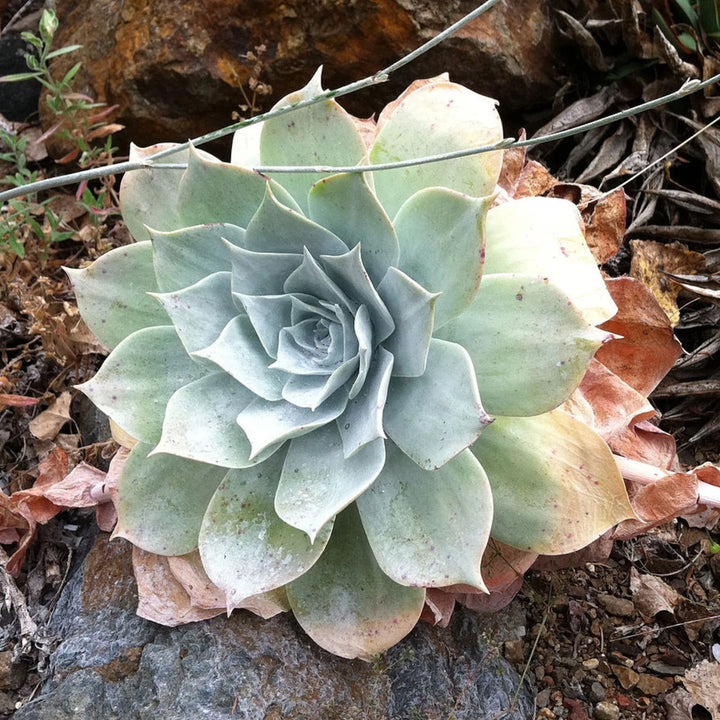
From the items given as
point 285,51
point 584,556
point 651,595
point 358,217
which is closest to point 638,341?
point 584,556

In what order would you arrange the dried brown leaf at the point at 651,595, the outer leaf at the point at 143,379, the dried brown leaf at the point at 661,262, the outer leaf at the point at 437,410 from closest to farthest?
the outer leaf at the point at 437,410, the outer leaf at the point at 143,379, the dried brown leaf at the point at 651,595, the dried brown leaf at the point at 661,262

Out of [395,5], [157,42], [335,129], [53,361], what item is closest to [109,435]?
[53,361]

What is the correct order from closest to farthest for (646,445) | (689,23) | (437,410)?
(437,410)
(646,445)
(689,23)

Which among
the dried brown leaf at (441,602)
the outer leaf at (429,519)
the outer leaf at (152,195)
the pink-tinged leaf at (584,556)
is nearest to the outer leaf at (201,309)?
the outer leaf at (152,195)

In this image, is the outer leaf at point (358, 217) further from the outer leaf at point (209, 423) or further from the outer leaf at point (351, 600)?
the outer leaf at point (351, 600)

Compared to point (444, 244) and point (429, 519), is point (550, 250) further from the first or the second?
point (429, 519)

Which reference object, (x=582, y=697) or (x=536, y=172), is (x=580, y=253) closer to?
(x=536, y=172)

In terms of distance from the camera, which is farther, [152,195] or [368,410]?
[152,195]
